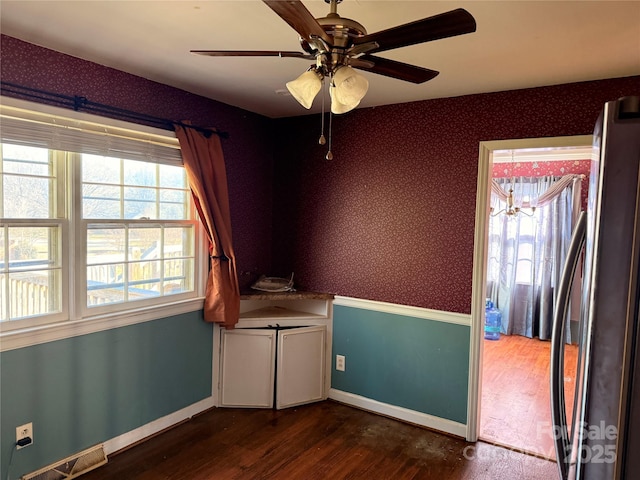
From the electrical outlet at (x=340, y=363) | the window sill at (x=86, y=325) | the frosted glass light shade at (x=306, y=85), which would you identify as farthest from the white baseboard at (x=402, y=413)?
the frosted glass light shade at (x=306, y=85)

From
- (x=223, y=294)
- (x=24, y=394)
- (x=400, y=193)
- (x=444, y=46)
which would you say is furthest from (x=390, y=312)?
(x=24, y=394)

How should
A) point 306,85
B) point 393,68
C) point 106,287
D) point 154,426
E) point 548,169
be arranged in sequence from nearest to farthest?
point 306,85
point 393,68
point 106,287
point 154,426
point 548,169

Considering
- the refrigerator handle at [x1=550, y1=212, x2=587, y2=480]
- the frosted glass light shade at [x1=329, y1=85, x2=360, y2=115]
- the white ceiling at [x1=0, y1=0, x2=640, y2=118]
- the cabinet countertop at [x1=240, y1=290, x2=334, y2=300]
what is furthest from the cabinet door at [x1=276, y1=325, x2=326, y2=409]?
the refrigerator handle at [x1=550, y1=212, x2=587, y2=480]

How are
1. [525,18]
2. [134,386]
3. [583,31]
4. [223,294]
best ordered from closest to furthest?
[525,18] < [583,31] < [134,386] < [223,294]

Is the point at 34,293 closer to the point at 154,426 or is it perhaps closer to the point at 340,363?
the point at 154,426

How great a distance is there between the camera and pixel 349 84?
4.88 ft

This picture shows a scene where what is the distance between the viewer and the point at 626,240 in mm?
926

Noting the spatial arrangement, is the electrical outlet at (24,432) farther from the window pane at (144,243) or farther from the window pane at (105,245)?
the window pane at (144,243)

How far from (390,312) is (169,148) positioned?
201cm

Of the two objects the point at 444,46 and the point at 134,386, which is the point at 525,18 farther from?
the point at 134,386

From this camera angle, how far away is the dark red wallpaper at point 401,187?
2.88 meters

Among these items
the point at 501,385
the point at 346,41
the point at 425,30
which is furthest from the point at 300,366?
the point at 425,30

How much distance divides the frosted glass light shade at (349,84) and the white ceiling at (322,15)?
47cm

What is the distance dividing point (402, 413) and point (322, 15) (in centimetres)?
280
